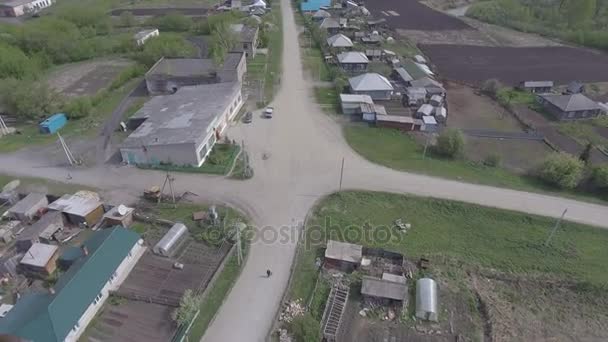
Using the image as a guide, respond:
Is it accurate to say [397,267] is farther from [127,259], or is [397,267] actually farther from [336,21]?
[336,21]

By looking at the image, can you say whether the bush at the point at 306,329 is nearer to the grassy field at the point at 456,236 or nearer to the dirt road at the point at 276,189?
the dirt road at the point at 276,189

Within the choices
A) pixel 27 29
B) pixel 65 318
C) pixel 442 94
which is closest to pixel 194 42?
pixel 27 29

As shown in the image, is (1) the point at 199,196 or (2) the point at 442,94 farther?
(2) the point at 442,94

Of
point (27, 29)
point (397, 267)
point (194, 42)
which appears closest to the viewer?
point (397, 267)

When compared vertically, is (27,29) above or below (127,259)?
above

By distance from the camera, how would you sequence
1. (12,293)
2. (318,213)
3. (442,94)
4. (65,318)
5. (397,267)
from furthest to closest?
(442,94)
(318,213)
(397,267)
(12,293)
(65,318)

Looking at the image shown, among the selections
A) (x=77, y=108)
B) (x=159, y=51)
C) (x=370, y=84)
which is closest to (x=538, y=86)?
(x=370, y=84)

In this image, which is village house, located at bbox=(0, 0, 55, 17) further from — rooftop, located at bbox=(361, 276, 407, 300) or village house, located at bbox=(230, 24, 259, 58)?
rooftop, located at bbox=(361, 276, 407, 300)
